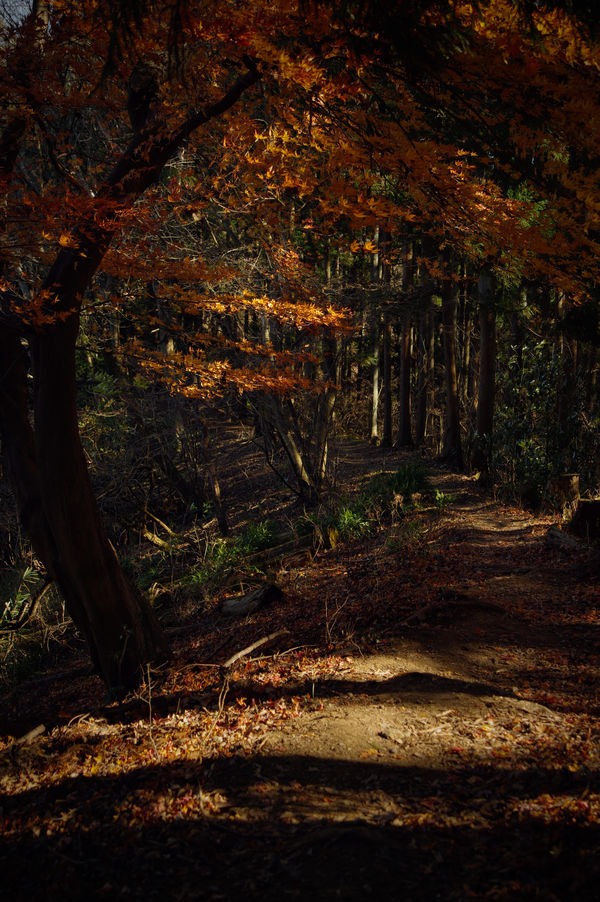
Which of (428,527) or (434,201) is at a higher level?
(434,201)

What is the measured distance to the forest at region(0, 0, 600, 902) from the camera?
10.3 feet

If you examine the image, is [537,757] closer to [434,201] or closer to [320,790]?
[320,790]

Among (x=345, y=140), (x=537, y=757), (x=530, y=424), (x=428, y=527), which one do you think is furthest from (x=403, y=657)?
(x=530, y=424)

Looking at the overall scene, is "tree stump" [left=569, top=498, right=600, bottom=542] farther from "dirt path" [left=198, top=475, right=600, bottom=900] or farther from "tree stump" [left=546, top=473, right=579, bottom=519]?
"dirt path" [left=198, top=475, right=600, bottom=900]

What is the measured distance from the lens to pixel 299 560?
11.0m

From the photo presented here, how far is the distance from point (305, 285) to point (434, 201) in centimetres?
467

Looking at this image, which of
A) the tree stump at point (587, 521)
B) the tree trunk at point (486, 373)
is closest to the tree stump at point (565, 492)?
the tree stump at point (587, 521)

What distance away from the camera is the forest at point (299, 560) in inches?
123

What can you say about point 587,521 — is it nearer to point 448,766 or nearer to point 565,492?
point 565,492

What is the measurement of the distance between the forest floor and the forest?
23 millimetres

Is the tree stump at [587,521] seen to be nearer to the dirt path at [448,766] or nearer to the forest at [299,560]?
the forest at [299,560]

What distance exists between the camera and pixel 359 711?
4410 millimetres

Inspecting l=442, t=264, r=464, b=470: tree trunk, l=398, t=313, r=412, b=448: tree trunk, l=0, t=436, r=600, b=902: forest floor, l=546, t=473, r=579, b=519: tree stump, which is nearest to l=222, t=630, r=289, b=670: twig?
l=0, t=436, r=600, b=902: forest floor

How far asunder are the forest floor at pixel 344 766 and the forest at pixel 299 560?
0.07 ft
